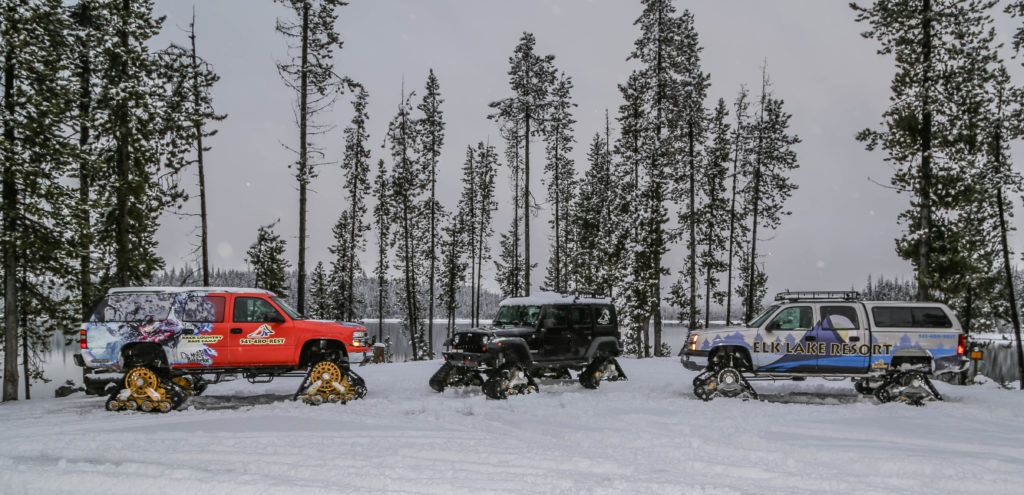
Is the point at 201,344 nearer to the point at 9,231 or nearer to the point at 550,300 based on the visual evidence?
the point at 9,231

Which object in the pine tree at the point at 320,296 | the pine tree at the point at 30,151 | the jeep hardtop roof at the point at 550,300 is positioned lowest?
the pine tree at the point at 320,296

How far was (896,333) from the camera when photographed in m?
12.1

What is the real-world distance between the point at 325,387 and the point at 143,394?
3182 mm

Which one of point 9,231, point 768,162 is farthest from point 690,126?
point 9,231

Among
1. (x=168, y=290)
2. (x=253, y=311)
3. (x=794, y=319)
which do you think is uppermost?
(x=168, y=290)

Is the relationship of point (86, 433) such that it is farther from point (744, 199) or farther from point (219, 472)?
point (744, 199)

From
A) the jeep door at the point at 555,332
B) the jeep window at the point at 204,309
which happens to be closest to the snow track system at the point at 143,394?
the jeep window at the point at 204,309

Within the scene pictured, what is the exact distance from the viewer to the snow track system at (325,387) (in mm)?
11578

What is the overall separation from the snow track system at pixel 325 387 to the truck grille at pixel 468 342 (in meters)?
2.48

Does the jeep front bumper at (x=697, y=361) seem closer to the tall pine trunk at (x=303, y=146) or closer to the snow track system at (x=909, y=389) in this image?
the snow track system at (x=909, y=389)

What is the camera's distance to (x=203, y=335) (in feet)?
37.5

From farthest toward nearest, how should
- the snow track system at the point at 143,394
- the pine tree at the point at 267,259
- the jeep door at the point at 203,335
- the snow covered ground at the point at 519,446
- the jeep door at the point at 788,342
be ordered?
1. the pine tree at the point at 267,259
2. the jeep door at the point at 788,342
3. the jeep door at the point at 203,335
4. the snow track system at the point at 143,394
5. the snow covered ground at the point at 519,446

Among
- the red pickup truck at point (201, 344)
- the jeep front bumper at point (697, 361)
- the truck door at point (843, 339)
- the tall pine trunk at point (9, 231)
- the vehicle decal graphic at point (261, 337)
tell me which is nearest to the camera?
the red pickup truck at point (201, 344)

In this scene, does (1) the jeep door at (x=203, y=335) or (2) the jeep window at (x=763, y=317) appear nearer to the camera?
(1) the jeep door at (x=203, y=335)
